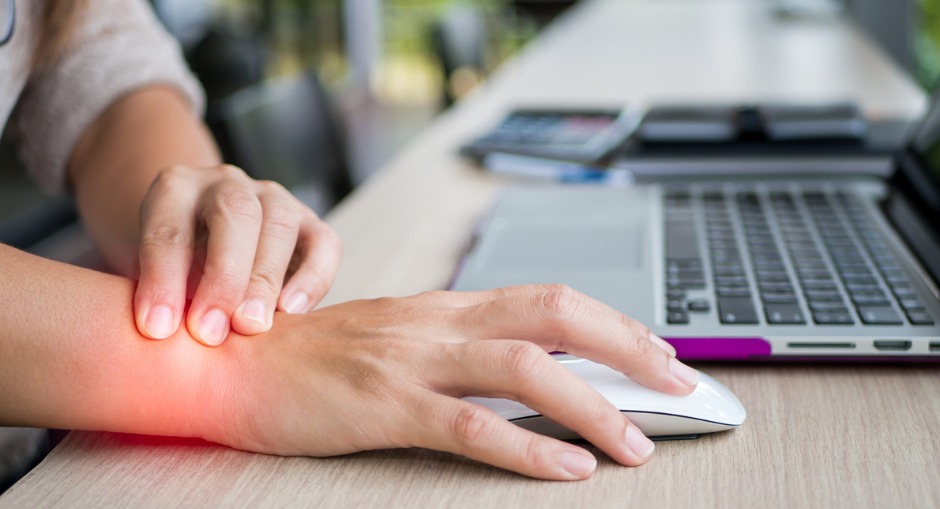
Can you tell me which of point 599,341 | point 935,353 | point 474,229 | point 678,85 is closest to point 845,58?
point 678,85

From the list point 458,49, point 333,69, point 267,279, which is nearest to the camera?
point 267,279

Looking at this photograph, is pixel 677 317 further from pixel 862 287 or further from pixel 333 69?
pixel 333 69

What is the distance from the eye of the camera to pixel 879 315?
2.02 feet

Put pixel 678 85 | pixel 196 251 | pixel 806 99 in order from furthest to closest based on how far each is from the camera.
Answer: pixel 678 85 → pixel 806 99 → pixel 196 251

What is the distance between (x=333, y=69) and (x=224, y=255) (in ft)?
17.9

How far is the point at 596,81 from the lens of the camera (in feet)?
6.00

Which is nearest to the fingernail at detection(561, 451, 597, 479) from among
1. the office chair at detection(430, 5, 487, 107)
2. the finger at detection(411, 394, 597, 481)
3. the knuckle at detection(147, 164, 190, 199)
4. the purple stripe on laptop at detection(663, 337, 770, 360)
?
the finger at detection(411, 394, 597, 481)

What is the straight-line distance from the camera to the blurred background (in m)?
1.42

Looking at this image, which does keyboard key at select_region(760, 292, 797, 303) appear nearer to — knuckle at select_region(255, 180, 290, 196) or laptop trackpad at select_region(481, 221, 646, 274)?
laptop trackpad at select_region(481, 221, 646, 274)

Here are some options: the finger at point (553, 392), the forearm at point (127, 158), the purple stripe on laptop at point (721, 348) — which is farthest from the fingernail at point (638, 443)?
the forearm at point (127, 158)

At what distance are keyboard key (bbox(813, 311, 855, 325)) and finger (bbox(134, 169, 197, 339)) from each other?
0.44 m

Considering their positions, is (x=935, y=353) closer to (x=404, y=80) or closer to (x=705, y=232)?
(x=705, y=232)

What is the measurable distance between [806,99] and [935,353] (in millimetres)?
1067

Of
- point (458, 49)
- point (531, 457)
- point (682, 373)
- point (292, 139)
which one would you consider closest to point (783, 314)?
point (682, 373)
